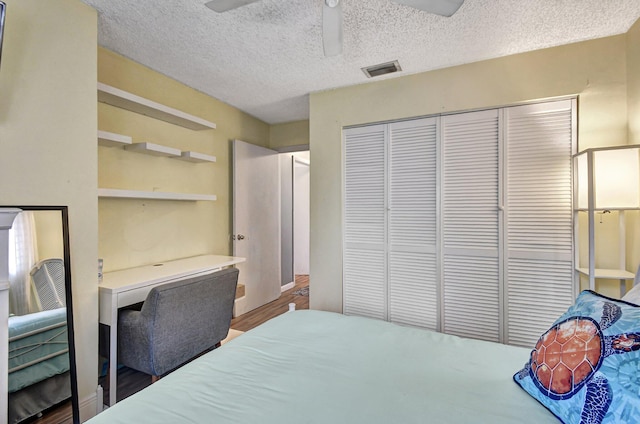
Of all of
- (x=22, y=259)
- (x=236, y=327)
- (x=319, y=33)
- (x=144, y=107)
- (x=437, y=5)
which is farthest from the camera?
(x=236, y=327)

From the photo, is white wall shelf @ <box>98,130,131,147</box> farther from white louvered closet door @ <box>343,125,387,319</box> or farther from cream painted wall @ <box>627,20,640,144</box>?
cream painted wall @ <box>627,20,640,144</box>

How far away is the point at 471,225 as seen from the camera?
2.54 m

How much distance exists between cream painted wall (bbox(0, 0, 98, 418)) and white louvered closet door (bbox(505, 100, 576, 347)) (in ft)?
9.80

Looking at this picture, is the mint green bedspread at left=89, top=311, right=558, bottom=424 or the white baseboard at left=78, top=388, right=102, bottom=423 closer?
the mint green bedspread at left=89, top=311, right=558, bottom=424

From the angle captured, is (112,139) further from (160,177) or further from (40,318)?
(40,318)

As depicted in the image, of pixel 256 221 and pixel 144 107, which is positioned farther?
pixel 256 221

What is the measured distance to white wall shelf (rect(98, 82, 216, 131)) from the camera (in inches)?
84.2

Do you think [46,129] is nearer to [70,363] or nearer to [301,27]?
[70,363]

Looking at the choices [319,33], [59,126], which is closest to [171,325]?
[59,126]

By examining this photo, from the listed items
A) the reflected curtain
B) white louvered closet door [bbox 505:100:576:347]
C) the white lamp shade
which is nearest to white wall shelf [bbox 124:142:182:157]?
the reflected curtain

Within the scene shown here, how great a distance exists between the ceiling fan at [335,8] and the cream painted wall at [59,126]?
3.08ft

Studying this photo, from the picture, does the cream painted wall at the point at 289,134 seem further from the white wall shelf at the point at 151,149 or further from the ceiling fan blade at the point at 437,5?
the ceiling fan blade at the point at 437,5

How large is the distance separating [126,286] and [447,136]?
8.95 feet

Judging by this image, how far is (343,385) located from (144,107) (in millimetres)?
2478
